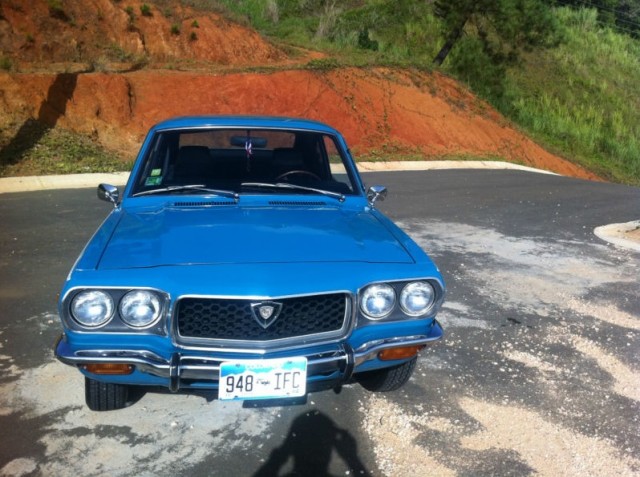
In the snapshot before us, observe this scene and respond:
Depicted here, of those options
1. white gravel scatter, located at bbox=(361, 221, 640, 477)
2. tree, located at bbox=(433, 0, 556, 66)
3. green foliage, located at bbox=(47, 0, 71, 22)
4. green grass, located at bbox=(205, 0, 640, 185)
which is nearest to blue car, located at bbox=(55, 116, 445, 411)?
white gravel scatter, located at bbox=(361, 221, 640, 477)

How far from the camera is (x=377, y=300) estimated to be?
10.3 feet

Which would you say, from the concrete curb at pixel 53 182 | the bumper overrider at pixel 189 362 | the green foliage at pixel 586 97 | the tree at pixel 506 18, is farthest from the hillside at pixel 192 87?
the bumper overrider at pixel 189 362

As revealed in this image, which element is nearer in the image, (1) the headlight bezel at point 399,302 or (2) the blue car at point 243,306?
(2) the blue car at point 243,306

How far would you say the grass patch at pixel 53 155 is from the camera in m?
12.4

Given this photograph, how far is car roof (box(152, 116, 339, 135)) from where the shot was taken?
4523 millimetres

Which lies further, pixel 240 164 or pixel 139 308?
pixel 240 164

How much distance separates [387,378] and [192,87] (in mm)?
16668

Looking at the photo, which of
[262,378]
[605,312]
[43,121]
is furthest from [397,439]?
[43,121]

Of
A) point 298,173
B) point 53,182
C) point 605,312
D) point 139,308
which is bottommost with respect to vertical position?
point 53,182

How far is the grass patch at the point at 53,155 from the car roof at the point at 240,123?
8.80 metres

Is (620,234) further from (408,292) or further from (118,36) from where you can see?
(118,36)

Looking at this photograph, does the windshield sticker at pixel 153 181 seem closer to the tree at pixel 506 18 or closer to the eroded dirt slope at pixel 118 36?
the eroded dirt slope at pixel 118 36

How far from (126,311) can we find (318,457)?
4.06 ft

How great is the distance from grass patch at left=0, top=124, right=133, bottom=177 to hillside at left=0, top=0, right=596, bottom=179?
0.38 feet
